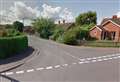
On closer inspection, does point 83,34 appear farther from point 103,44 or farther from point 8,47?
point 8,47

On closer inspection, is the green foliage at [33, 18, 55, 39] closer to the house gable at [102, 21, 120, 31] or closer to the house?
the house

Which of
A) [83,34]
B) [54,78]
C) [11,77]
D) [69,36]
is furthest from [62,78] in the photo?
[83,34]

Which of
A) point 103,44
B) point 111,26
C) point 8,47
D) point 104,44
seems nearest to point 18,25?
point 111,26

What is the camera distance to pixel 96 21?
→ 188ft

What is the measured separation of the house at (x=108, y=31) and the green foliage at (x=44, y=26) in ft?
54.1

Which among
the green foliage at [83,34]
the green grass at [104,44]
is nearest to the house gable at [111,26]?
the green foliage at [83,34]

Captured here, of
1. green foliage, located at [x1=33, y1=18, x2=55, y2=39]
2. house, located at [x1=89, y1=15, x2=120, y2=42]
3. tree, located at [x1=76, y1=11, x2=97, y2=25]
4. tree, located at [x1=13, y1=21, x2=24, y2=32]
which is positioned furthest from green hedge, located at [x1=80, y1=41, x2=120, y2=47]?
tree, located at [x1=13, y1=21, x2=24, y2=32]

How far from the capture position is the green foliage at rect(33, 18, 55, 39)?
4969 cm

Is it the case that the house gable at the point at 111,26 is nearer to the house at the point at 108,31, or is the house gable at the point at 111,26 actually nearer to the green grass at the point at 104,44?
the house at the point at 108,31

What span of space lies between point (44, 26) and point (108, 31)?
23.5 m

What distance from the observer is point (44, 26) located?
174 ft

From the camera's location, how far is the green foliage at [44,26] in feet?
163

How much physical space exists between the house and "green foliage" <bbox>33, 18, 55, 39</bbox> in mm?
16504

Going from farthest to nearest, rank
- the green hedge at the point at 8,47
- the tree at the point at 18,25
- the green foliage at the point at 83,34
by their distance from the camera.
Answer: the tree at the point at 18,25, the green foliage at the point at 83,34, the green hedge at the point at 8,47
